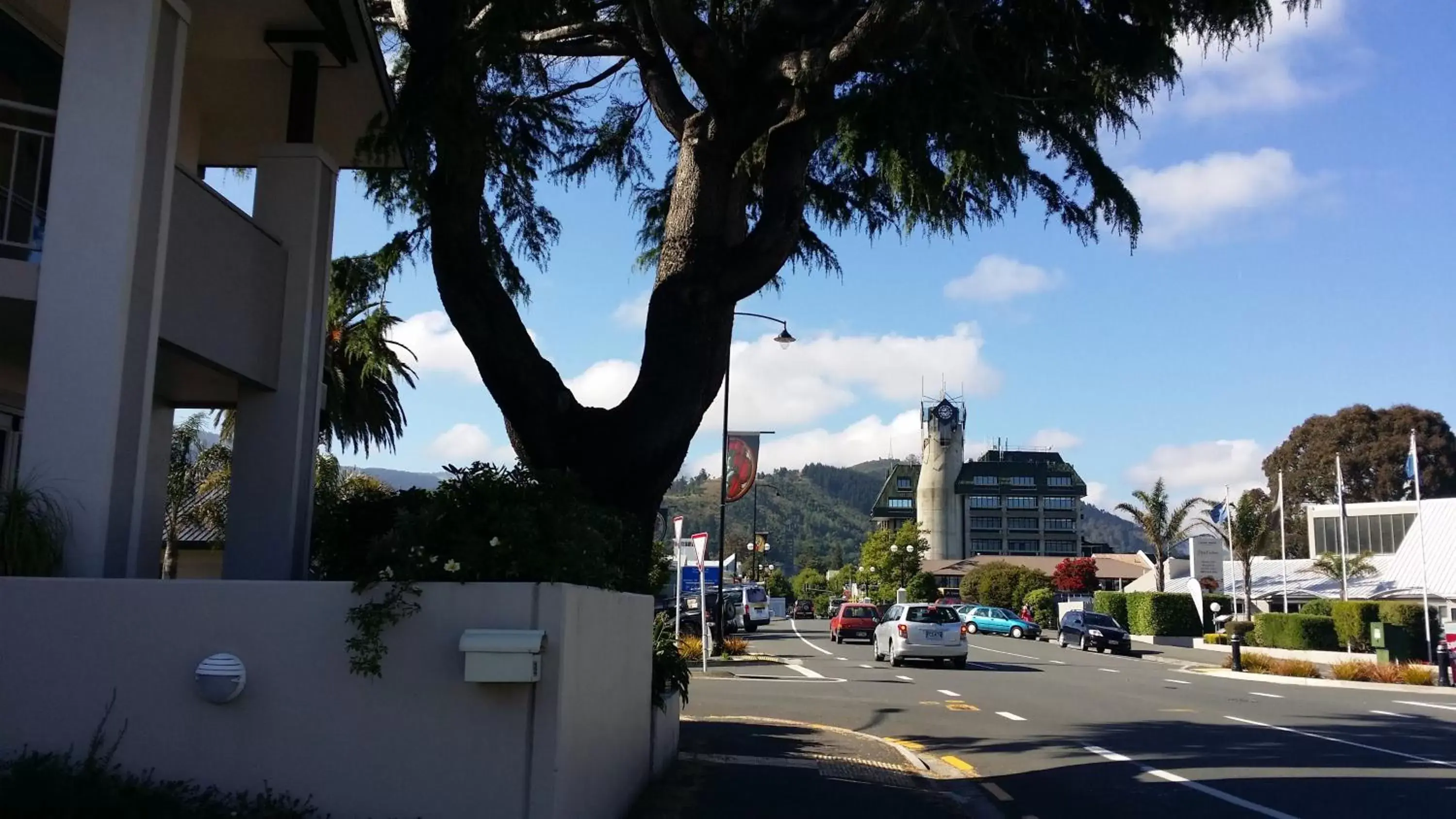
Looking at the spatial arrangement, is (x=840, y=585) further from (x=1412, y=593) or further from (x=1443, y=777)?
(x=1443, y=777)

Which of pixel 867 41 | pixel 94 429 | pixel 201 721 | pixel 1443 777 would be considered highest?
pixel 867 41

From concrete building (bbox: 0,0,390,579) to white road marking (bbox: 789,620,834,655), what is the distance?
29.3m

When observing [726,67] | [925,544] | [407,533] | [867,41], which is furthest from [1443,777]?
[925,544]

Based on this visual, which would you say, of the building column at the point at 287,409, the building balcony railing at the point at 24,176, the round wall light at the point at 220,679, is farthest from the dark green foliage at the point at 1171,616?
the round wall light at the point at 220,679

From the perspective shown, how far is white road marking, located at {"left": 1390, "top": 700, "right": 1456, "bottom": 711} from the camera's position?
22.5 meters

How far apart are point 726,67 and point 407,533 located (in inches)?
272

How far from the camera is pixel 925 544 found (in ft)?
285

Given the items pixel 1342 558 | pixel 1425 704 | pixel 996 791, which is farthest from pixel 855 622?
pixel 996 791

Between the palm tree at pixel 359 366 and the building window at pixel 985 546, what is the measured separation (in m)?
136

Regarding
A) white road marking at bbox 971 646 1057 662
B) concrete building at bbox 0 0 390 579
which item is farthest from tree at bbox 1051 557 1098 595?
concrete building at bbox 0 0 390 579

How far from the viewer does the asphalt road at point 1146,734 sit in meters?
11.3

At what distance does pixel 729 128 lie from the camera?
1248cm

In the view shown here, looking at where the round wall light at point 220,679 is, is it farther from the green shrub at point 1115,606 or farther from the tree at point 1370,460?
the tree at point 1370,460

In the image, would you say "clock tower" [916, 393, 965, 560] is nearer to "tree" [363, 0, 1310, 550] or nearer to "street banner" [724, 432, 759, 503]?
"street banner" [724, 432, 759, 503]
